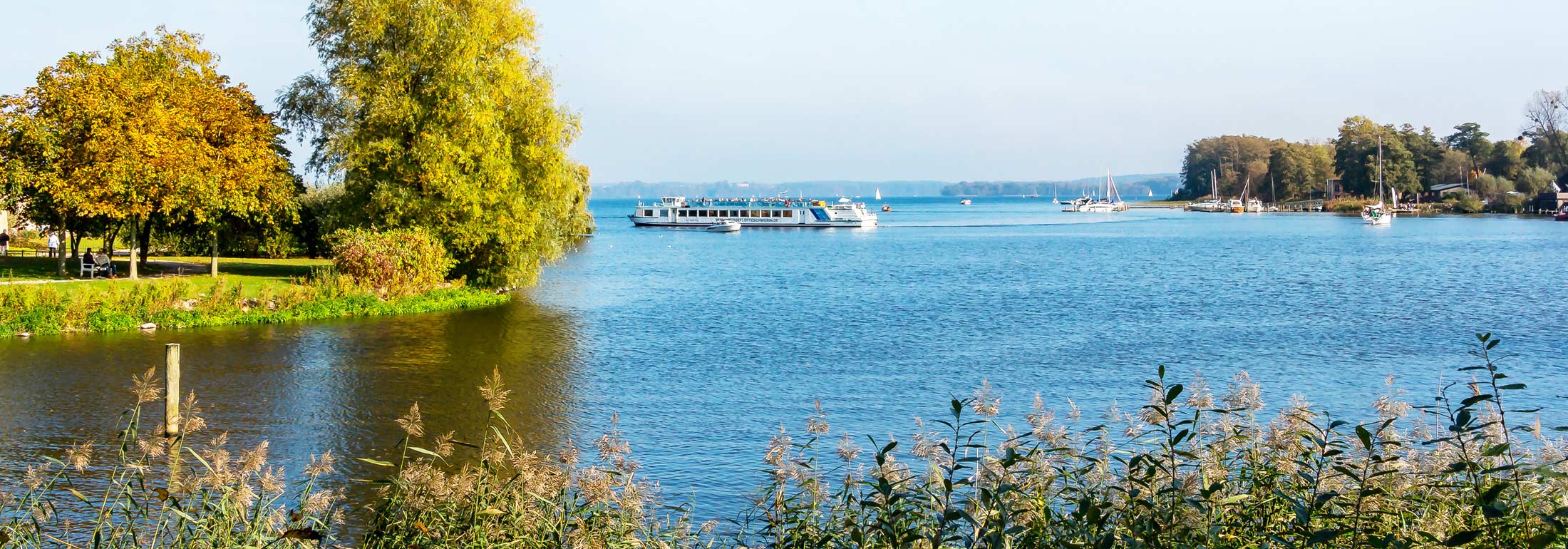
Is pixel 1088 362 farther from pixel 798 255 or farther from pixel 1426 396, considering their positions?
pixel 798 255

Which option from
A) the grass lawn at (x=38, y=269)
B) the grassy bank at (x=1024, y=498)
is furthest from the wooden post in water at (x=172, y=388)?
the grass lawn at (x=38, y=269)

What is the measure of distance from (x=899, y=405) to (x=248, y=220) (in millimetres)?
27709

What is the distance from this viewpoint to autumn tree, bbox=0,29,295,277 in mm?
31125

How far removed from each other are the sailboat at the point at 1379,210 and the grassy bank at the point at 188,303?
104m

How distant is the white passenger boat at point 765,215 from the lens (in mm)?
120562

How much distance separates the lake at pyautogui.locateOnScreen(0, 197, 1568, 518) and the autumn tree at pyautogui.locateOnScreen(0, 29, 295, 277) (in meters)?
6.21

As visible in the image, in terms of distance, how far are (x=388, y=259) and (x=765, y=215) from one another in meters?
93.0

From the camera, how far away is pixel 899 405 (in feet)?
66.1

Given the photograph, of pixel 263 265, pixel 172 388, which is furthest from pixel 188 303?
pixel 172 388

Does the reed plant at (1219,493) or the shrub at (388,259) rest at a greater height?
the shrub at (388,259)

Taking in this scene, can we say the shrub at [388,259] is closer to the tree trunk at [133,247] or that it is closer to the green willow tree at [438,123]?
the green willow tree at [438,123]

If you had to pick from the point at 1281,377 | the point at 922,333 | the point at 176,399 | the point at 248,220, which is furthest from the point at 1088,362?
the point at 248,220

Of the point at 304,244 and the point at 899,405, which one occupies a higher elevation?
the point at 304,244

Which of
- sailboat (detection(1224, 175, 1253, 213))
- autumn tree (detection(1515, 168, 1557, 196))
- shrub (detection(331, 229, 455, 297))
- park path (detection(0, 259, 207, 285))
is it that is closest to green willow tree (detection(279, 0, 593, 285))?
shrub (detection(331, 229, 455, 297))
